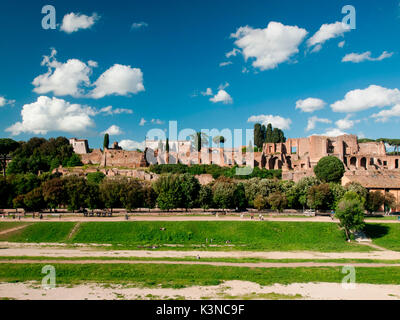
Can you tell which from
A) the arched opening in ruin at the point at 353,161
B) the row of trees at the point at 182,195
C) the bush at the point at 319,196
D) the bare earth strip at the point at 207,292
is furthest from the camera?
the arched opening in ruin at the point at 353,161

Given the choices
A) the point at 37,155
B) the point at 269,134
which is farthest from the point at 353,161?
the point at 37,155

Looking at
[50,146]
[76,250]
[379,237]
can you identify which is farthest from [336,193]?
[50,146]

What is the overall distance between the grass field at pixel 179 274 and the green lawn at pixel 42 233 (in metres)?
10.5

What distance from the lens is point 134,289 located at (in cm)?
1572

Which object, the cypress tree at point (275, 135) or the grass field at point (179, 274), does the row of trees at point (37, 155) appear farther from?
the grass field at point (179, 274)

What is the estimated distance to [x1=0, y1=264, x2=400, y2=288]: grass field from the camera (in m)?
17.3

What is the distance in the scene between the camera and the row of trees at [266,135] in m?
87.9

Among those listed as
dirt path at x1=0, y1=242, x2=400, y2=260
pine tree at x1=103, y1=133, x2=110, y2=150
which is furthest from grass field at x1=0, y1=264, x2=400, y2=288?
pine tree at x1=103, y1=133, x2=110, y2=150

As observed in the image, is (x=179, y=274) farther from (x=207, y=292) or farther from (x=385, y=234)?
(x=385, y=234)

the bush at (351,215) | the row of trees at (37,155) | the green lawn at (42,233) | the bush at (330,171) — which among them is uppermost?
the row of trees at (37,155)

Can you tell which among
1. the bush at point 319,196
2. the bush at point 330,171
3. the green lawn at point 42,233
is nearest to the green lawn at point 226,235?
the green lawn at point 42,233

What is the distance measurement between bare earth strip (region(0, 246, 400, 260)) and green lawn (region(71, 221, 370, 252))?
187cm

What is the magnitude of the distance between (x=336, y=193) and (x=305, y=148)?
40887mm
